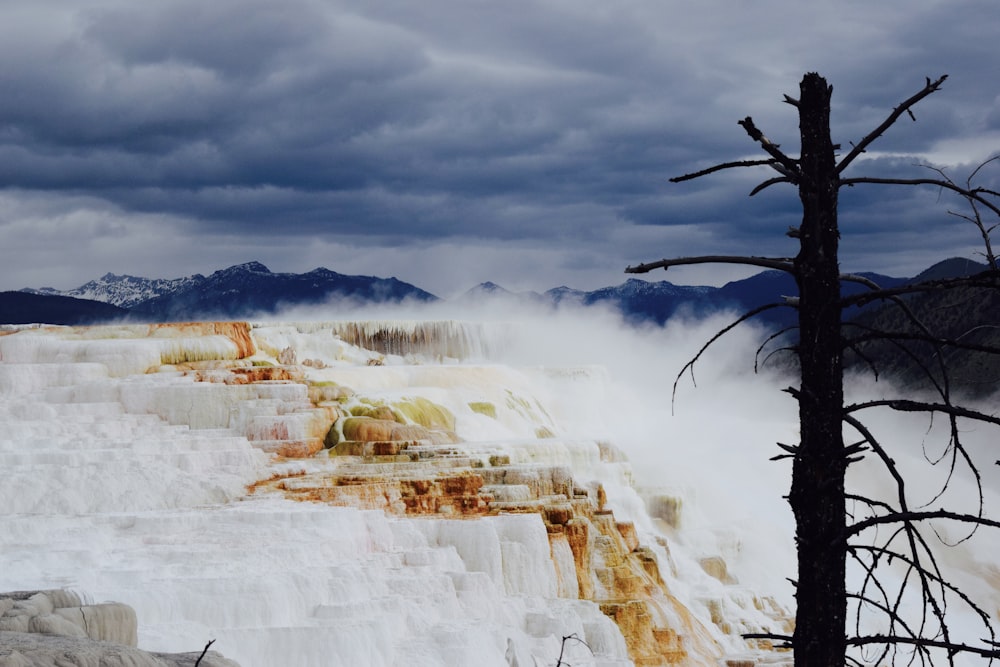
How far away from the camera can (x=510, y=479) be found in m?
29.8

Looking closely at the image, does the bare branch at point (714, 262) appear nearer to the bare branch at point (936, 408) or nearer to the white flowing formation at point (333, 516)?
the bare branch at point (936, 408)

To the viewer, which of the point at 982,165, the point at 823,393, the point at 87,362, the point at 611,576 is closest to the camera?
the point at 982,165

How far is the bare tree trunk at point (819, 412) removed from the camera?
459 centimetres

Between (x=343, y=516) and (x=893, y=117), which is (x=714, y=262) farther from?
(x=343, y=516)

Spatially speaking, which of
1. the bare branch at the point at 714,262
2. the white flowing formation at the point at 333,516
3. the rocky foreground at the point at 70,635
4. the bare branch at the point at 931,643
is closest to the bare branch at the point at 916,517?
the bare branch at the point at 931,643

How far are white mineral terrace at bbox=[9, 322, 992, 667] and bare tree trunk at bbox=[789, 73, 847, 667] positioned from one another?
301 inches

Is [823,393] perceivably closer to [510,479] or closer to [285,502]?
[285,502]

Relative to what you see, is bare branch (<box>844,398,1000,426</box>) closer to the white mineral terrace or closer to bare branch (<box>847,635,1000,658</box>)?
bare branch (<box>847,635,1000,658</box>)

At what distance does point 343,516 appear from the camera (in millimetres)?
23344

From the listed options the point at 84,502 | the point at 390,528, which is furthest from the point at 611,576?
the point at 84,502

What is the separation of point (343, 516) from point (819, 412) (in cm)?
1935

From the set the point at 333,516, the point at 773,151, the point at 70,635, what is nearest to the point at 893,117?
the point at 773,151

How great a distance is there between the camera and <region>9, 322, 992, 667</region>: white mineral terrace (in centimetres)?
1819

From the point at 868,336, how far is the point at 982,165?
661mm
